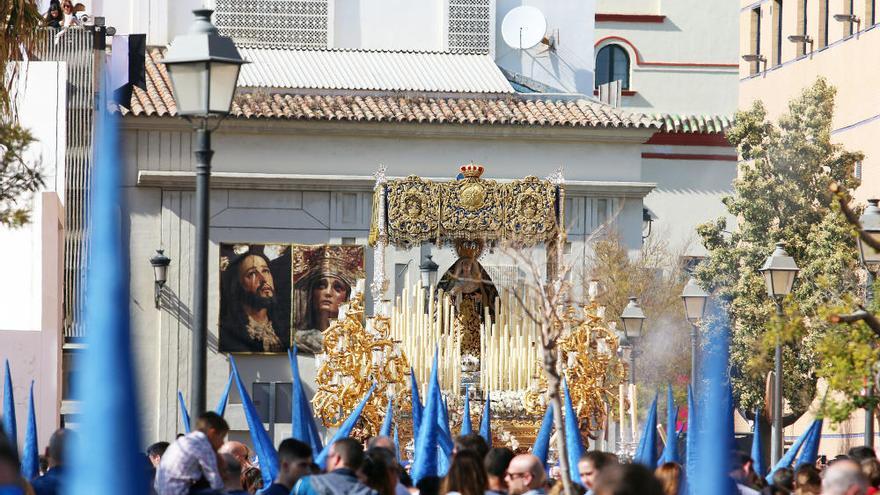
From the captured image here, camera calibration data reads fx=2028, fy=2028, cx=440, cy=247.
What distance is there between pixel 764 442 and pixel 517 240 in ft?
36.2

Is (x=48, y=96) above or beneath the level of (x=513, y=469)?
above

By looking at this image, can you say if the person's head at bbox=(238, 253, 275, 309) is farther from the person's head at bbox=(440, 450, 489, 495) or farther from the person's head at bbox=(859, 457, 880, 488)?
the person's head at bbox=(440, 450, 489, 495)

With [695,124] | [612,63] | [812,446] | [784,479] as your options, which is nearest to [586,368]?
[812,446]

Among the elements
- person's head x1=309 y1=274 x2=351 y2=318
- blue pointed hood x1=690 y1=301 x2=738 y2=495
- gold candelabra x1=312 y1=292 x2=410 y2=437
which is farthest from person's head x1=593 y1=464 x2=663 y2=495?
person's head x1=309 y1=274 x2=351 y2=318

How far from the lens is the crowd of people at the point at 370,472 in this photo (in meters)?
9.10

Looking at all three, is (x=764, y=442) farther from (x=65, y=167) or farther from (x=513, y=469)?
(x=513, y=469)

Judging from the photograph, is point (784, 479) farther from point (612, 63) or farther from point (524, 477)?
point (612, 63)

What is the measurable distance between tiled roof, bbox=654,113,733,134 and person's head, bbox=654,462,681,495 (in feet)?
142

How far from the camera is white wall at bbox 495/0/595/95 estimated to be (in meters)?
46.1

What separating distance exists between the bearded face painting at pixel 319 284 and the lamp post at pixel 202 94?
25453 mm

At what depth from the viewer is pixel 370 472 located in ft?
33.4

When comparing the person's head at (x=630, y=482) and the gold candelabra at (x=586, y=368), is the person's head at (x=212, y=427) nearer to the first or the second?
the person's head at (x=630, y=482)

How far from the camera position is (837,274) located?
32969 millimetres

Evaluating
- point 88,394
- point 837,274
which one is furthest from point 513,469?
point 837,274
